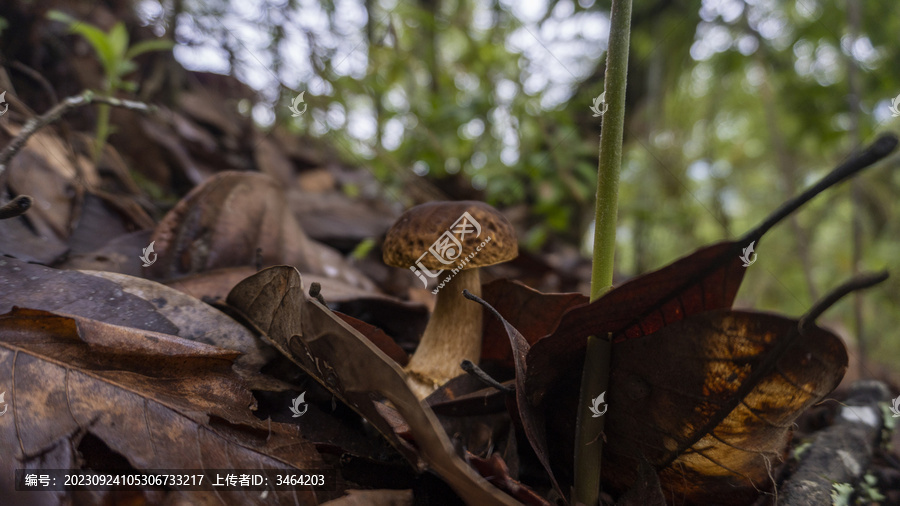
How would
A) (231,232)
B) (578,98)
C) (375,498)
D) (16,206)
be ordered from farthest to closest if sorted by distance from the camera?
(578,98) < (231,232) < (16,206) < (375,498)

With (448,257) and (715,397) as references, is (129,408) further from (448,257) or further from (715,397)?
(715,397)

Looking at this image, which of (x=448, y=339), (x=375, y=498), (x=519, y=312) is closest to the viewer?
(x=375, y=498)

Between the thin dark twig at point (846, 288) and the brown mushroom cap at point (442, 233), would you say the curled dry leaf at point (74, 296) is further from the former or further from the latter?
the thin dark twig at point (846, 288)

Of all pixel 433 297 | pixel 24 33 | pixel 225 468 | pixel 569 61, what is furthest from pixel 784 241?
pixel 24 33

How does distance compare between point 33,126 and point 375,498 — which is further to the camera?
point 33,126

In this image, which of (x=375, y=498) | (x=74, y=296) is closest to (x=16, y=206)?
(x=74, y=296)

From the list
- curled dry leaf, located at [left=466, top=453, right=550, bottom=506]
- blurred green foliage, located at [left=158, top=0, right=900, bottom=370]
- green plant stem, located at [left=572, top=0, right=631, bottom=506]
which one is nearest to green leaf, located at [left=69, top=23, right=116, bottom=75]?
blurred green foliage, located at [left=158, top=0, right=900, bottom=370]

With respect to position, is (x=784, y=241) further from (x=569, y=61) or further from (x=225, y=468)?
(x=225, y=468)
